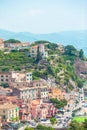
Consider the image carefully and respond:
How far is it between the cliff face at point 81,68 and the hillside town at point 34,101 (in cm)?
365

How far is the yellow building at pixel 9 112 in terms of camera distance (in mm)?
23722

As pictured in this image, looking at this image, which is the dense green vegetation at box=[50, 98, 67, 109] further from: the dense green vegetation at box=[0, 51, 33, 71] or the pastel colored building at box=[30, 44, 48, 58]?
the pastel colored building at box=[30, 44, 48, 58]

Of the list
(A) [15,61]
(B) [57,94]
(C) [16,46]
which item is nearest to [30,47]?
(C) [16,46]

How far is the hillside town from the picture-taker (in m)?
23.8

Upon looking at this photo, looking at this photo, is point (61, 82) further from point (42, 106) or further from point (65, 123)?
point (65, 123)

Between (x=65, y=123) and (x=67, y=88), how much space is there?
655 cm

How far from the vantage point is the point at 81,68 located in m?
35.8

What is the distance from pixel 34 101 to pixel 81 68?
9691 mm

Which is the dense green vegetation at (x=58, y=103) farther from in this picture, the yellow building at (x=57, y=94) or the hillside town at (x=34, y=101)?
the yellow building at (x=57, y=94)

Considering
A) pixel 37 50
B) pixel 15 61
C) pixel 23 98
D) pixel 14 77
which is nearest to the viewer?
pixel 23 98

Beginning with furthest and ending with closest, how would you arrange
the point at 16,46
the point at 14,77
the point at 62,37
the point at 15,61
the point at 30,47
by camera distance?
the point at 62,37 < the point at 16,46 < the point at 30,47 < the point at 15,61 < the point at 14,77

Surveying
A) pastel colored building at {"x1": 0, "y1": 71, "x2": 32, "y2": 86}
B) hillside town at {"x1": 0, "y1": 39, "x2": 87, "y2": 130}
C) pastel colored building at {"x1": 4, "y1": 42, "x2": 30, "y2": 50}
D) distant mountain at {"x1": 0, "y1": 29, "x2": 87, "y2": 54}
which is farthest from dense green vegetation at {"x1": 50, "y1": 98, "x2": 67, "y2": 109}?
distant mountain at {"x1": 0, "y1": 29, "x2": 87, "y2": 54}

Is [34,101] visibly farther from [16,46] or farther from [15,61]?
[16,46]

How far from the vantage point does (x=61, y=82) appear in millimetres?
30531
